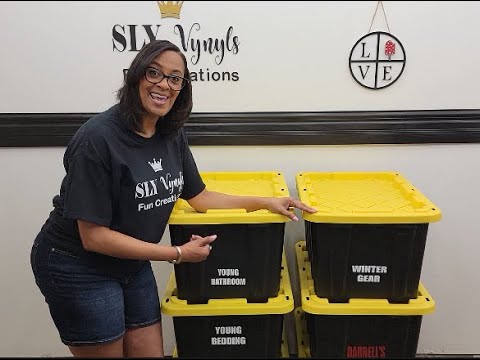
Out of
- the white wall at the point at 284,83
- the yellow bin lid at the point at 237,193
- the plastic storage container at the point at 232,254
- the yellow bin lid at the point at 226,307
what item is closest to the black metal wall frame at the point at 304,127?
the white wall at the point at 284,83

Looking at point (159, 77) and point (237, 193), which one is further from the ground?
point (159, 77)

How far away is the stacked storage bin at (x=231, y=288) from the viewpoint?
144 cm

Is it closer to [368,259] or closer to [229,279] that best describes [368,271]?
[368,259]

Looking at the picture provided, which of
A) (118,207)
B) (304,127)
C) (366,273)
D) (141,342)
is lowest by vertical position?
(141,342)

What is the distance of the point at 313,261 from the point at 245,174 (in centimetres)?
44

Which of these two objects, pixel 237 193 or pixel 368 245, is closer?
pixel 368 245

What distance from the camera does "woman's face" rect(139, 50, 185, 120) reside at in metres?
1.26

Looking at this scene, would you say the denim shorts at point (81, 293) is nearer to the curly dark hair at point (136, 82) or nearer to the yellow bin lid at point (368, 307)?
the curly dark hair at point (136, 82)

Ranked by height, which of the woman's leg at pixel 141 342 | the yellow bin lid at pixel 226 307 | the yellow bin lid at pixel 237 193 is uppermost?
the yellow bin lid at pixel 237 193

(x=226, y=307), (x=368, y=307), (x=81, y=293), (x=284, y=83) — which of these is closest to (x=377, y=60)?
(x=284, y=83)

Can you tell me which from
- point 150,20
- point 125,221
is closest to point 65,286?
point 125,221

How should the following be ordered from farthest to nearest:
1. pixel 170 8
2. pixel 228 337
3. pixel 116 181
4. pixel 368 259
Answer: pixel 170 8 → pixel 228 337 → pixel 368 259 → pixel 116 181

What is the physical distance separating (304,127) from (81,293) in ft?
3.26

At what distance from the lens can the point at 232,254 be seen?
1471 mm
